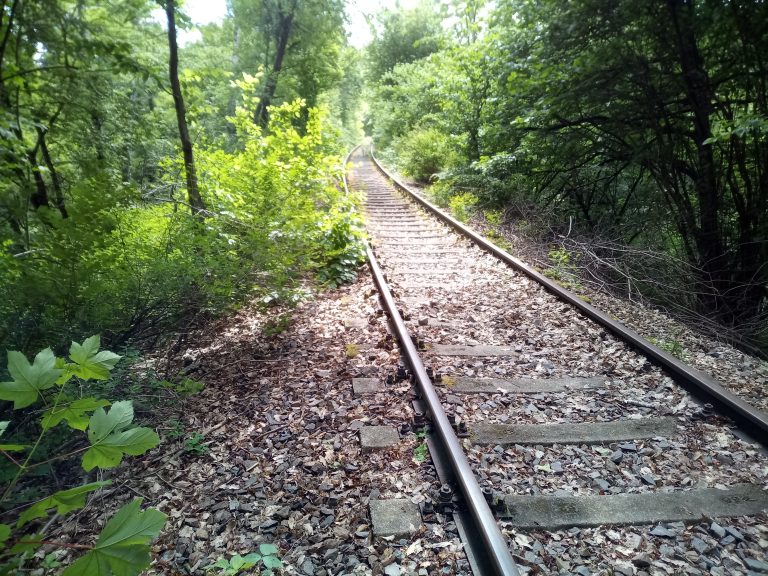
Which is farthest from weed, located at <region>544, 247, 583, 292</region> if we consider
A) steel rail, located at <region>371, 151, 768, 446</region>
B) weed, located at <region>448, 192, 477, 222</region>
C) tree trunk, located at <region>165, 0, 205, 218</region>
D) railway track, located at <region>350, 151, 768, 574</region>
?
tree trunk, located at <region>165, 0, 205, 218</region>

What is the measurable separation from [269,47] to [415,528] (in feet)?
60.7

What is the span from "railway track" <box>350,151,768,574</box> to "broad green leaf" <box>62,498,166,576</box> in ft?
4.84

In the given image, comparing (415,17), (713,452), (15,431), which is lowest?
(713,452)

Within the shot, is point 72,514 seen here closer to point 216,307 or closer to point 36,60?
point 216,307

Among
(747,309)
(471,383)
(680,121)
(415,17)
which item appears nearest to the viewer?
(471,383)

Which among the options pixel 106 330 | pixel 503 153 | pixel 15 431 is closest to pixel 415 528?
pixel 15 431

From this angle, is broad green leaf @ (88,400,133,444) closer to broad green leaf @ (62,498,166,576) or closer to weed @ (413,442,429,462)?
broad green leaf @ (62,498,166,576)

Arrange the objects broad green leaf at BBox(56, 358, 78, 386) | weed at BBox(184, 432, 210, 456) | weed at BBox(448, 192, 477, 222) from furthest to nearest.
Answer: weed at BBox(448, 192, 477, 222), weed at BBox(184, 432, 210, 456), broad green leaf at BBox(56, 358, 78, 386)

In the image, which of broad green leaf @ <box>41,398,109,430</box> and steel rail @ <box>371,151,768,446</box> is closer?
broad green leaf @ <box>41,398,109,430</box>

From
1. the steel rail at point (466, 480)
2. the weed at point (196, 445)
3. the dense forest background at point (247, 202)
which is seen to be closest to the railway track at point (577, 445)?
the steel rail at point (466, 480)

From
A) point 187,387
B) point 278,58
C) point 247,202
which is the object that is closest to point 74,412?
point 187,387

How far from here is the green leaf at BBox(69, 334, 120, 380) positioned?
1.34 m

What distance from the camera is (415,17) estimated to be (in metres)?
29.5

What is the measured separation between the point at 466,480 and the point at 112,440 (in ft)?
5.77
